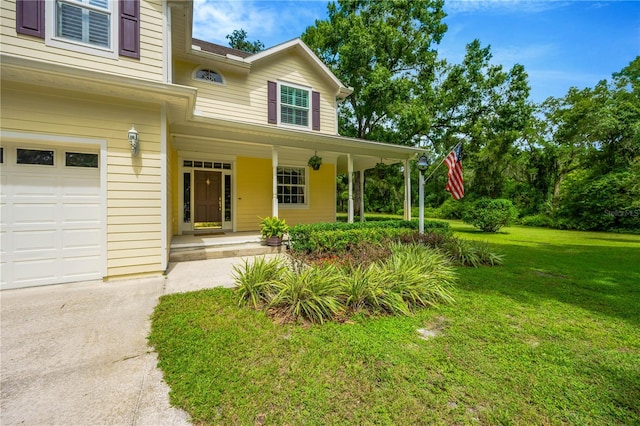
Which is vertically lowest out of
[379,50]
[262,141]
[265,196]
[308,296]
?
[308,296]

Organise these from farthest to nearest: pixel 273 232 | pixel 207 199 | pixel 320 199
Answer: pixel 320 199
pixel 207 199
pixel 273 232

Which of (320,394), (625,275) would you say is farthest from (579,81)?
(320,394)

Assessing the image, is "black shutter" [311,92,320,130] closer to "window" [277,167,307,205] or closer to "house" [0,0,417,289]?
"window" [277,167,307,205]

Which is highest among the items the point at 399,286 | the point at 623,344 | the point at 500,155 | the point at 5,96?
the point at 500,155

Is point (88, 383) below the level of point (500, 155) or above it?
below

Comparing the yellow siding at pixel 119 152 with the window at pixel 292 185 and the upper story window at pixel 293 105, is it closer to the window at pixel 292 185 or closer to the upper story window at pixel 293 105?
the upper story window at pixel 293 105

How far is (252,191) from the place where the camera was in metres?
9.80

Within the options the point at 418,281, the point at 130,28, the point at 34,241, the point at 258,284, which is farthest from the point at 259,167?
the point at 418,281

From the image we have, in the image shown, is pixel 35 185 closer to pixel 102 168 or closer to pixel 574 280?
pixel 102 168

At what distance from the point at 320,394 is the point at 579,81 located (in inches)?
1110

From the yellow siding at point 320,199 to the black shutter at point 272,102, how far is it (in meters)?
2.36

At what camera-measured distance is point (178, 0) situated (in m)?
5.56

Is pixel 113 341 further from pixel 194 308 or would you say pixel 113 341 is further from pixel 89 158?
pixel 89 158

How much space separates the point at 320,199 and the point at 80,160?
7498 mm
